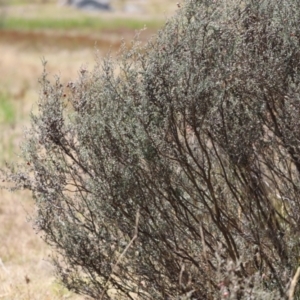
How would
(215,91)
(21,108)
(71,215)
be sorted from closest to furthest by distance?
1. (215,91)
2. (71,215)
3. (21,108)

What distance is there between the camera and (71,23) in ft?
150

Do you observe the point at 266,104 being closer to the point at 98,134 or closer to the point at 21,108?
the point at 98,134

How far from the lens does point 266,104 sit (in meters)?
3.96

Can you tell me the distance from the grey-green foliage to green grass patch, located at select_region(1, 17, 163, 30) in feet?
125

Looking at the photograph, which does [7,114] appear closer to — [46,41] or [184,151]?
[184,151]

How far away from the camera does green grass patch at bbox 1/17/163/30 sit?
43312 mm

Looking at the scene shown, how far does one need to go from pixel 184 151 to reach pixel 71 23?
1690 inches

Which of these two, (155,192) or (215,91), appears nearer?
(215,91)

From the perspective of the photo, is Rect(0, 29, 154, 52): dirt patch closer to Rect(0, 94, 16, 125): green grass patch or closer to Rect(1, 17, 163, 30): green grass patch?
Rect(1, 17, 163, 30): green grass patch

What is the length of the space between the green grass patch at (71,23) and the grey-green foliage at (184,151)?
1498 inches

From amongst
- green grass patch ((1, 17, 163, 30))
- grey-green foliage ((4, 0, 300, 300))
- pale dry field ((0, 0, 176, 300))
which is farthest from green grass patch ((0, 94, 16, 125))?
green grass patch ((1, 17, 163, 30))

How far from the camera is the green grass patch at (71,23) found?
1705 inches

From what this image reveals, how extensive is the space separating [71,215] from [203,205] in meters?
0.77

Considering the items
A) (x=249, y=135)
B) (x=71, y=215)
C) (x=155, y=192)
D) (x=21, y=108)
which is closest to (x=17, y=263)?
(x=71, y=215)
